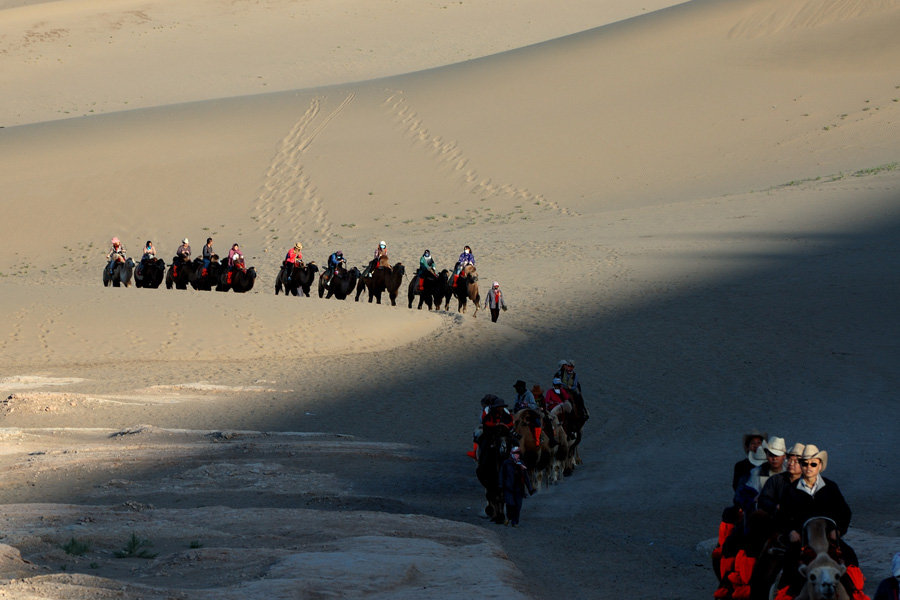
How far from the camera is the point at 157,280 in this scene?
105ft

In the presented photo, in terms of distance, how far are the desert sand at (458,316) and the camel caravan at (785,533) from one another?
1539 millimetres

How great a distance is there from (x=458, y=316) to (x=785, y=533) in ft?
59.3

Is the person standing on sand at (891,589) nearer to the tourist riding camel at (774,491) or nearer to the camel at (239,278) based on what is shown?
the tourist riding camel at (774,491)

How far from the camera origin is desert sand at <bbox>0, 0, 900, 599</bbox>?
11086mm

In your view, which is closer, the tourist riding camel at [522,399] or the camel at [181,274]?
the tourist riding camel at [522,399]

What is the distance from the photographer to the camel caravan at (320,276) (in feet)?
90.8

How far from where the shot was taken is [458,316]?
85.4 feet

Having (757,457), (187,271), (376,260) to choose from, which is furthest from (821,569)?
(187,271)

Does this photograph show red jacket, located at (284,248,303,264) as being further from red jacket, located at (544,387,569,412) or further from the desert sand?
red jacket, located at (544,387,569,412)

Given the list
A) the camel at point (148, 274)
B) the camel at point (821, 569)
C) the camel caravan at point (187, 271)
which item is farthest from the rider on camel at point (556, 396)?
the camel at point (148, 274)

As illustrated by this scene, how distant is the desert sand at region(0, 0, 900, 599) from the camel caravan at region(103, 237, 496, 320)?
1.51m

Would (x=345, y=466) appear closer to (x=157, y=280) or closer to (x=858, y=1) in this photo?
(x=157, y=280)

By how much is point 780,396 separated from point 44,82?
2646 inches

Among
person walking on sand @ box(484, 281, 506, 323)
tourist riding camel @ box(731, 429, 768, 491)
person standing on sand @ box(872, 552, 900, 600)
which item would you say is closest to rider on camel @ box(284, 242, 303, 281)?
person walking on sand @ box(484, 281, 506, 323)
